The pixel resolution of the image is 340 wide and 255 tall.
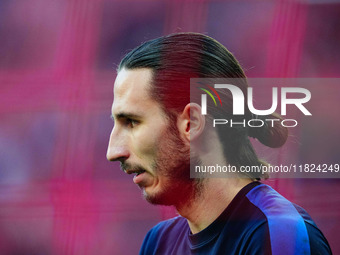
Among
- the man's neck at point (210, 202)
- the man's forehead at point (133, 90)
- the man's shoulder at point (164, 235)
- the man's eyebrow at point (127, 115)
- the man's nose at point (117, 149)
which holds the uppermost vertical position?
the man's forehead at point (133, 90)

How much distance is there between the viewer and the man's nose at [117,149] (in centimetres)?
82

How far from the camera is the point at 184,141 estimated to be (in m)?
0.85

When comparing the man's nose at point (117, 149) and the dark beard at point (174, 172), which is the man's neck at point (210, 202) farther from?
the man's nose at point (117, 149)

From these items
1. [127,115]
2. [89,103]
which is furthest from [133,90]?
[89,103]

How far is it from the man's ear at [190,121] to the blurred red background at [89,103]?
0.78m

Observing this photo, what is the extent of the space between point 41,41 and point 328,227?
4.04 ft

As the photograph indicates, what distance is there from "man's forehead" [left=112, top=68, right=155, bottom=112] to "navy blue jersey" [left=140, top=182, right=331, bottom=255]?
0.24m

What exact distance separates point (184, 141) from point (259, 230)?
23cm

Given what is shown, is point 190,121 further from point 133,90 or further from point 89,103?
point 89,103

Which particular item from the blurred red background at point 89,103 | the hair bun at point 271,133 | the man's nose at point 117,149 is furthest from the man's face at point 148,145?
the blurred red background at point 89,103

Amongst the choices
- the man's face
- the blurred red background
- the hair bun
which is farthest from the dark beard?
the blurred red background

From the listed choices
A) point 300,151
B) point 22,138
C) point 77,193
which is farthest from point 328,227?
point 22,138

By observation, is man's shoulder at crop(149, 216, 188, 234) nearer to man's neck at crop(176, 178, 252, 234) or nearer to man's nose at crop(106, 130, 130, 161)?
man's neck at crop(176, 178, 252, 234)

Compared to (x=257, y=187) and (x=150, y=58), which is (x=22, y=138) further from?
(x=257, y=187)
